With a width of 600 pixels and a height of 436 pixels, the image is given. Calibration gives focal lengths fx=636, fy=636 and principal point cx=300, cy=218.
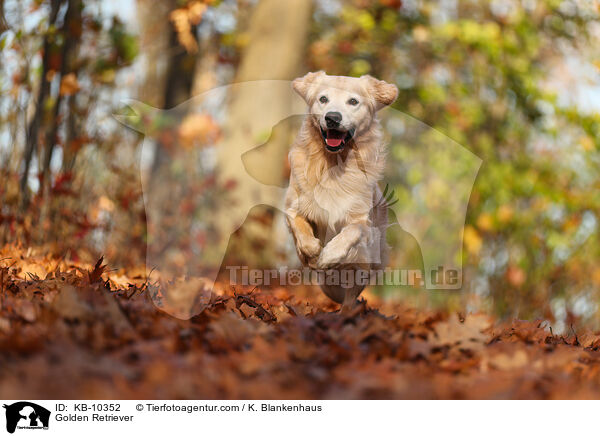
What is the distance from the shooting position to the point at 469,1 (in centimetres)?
1071

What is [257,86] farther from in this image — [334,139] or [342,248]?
[342,248]

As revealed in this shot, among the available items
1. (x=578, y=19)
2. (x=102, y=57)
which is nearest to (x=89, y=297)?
(x=102, y=57)

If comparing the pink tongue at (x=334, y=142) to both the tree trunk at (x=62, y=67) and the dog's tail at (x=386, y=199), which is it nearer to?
the dog's tail at (x=386, y=199)

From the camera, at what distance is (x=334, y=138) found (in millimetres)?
3572

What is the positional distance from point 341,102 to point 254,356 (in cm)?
179

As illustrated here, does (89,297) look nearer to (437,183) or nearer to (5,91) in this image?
(5,91)

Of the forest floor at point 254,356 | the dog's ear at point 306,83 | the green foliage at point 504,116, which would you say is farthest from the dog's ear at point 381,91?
the green foliage at point 504,116

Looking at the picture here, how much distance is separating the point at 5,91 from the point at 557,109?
673cm

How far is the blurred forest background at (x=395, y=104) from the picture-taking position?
18.1 feet

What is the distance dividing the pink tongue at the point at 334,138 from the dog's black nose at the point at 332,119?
2.4 inches

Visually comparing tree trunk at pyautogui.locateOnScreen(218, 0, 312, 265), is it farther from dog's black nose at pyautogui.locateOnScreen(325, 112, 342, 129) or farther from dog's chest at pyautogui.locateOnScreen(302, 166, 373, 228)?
dog's black nose at pyautogui.locateOnScreen(325, 112, 342, 129)
